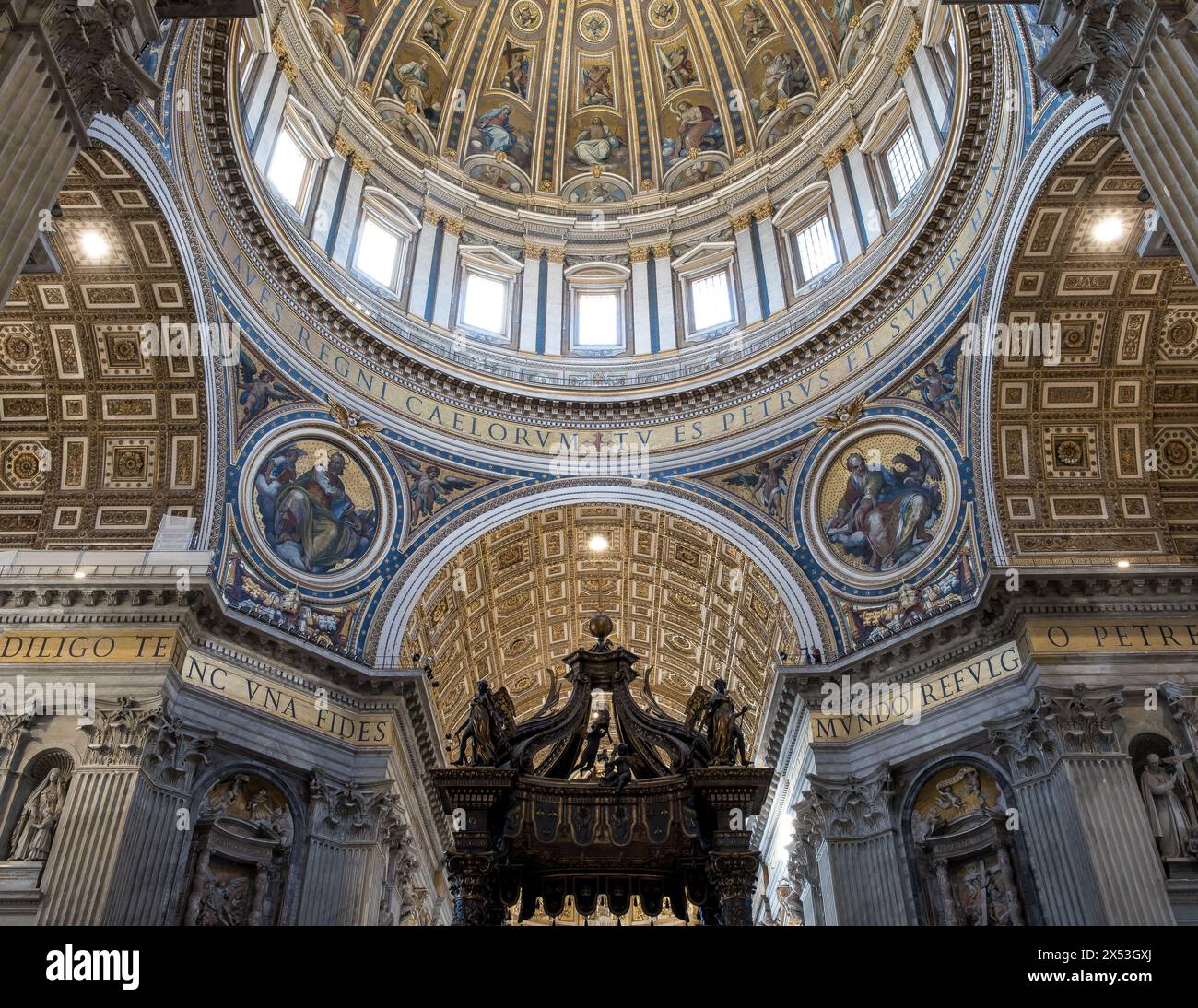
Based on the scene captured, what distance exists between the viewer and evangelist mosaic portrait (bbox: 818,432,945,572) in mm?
19188

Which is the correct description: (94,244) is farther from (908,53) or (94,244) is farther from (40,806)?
(908,53)

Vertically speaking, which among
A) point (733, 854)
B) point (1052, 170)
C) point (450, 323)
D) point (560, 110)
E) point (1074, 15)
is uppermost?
point (560, 110)

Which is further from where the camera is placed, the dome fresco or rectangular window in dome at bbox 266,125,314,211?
the dome fresco

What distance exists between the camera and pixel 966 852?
52.5 feet

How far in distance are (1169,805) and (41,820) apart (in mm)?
15933

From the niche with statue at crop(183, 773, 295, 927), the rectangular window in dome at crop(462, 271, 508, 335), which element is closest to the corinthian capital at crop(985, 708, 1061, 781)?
the niche with statue at crop(183, 773, 295, 927)

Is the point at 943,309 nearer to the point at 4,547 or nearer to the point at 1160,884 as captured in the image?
the point at 1160,884

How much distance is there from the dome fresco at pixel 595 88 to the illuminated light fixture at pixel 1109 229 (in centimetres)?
1126

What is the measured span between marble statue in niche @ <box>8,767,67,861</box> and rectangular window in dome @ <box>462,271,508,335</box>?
44.9ft

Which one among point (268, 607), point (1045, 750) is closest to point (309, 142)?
point (268, 607)

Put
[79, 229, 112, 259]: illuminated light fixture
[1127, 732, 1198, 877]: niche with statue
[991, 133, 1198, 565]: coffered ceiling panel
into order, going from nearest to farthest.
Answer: [1127, 732, 1198, 877]: niche with statue
[79, 229, 112, 259]: illuminated light fixture
[991, 133, 1198, 565]: coffered ceiling panel

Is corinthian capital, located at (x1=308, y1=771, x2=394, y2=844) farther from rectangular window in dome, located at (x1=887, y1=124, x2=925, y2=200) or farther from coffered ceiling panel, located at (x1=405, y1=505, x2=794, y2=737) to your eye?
rectangular window in dome, located at (x1=887, y1=124, x2=925, y2=200)

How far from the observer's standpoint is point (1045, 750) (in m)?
15.3
